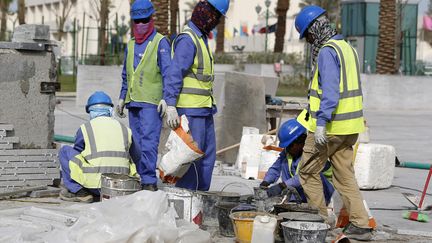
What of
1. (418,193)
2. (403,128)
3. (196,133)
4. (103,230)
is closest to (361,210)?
(196,133)

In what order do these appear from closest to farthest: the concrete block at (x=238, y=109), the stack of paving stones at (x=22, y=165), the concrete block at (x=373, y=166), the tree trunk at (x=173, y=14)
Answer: the stack of paving stones at (x=22, y=165) < the concrete block at (x=373, y=166) < the concrete block at (x=238, y=109) < the tree trunk at (x=173, y=14)

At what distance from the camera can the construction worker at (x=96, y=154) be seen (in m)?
8.06

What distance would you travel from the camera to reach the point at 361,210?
23.6ft

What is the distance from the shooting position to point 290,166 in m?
8.01

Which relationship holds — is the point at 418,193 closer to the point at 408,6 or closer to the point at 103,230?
A: the point at 103,230

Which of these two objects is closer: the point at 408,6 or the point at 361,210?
the point at 361,210

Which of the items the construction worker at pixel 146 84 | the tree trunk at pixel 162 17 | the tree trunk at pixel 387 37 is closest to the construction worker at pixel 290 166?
the construction worker at pixel 146 84

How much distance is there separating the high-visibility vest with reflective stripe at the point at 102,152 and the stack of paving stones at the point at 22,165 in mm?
757

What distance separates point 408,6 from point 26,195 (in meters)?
32.4

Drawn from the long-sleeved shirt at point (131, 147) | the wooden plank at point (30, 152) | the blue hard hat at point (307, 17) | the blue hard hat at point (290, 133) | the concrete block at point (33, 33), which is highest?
the blue hard hat at point (307, 17)

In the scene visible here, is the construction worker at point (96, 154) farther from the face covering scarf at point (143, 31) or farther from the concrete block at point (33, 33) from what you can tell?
the concrete block at point (33, 33)

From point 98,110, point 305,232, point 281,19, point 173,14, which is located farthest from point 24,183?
point 281,19

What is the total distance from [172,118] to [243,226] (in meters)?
1.40

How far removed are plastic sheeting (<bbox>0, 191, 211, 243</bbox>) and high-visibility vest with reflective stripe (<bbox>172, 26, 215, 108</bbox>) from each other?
155 cm
